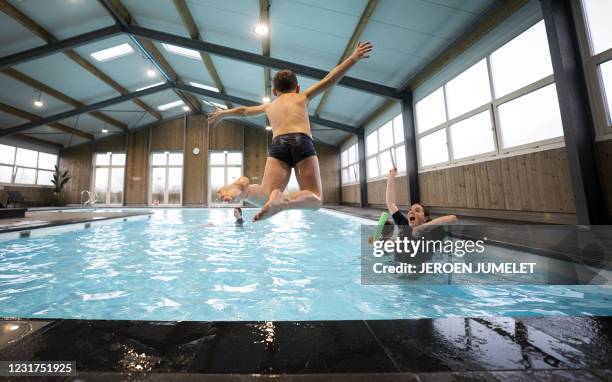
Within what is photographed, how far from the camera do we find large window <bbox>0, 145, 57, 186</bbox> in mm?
11664

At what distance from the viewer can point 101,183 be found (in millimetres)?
14883

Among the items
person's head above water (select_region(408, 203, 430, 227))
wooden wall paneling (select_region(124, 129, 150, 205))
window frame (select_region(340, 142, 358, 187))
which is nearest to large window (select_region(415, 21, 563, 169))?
person's head above water (select_region(408, 203, 430, 227))

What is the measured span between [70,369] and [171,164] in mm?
15882

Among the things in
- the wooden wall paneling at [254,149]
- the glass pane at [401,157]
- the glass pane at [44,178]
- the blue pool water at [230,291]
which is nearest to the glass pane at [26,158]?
the glass pane at [44,178]

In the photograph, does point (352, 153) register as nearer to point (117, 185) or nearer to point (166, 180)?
point (166, 180)

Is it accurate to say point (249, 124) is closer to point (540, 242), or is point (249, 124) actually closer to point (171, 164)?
point (171, 164)

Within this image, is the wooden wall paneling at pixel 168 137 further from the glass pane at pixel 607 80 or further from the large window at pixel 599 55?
the glass pane at pixel 607 80

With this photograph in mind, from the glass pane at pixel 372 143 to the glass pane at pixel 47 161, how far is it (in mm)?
16649

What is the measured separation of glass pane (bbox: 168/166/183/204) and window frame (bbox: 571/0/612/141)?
1573 cm

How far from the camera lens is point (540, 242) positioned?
2812 mm

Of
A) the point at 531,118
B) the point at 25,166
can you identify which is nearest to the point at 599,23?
Answer: the point at 531,118

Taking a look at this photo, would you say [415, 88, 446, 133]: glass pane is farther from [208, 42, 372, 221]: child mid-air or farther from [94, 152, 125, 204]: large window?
[94, 152, 125, 204]: large window

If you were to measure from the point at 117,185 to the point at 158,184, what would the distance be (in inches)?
93.1

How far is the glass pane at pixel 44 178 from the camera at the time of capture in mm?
13445
